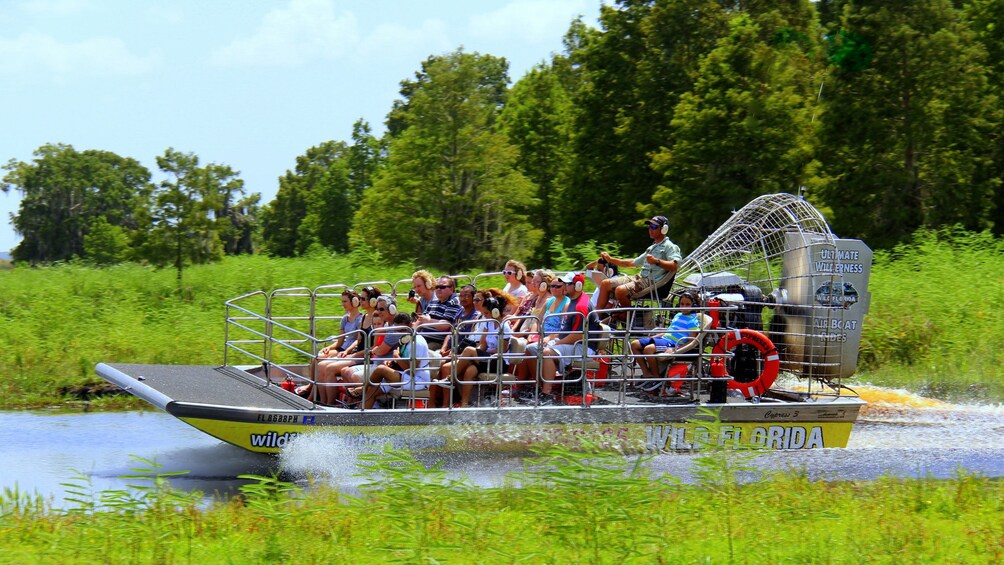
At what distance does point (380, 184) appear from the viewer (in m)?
30.0

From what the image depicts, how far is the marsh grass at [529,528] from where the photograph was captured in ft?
23.1

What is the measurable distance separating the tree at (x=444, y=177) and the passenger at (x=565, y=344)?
55.1 feet

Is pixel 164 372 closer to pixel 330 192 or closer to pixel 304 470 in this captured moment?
pixel 304 470

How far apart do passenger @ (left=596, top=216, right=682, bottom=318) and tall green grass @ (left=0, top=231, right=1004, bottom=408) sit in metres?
6.79

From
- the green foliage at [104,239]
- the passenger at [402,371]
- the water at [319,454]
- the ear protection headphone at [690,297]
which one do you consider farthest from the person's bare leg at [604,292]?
the green foliage at [104,239]

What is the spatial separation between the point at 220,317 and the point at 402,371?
11842 mm

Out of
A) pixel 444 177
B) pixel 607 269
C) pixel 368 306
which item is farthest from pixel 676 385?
pixel 444 177

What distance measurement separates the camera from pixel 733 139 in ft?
103

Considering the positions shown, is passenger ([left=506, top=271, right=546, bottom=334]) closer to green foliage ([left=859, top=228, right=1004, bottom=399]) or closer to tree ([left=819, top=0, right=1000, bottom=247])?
green foliage ([left=859, top=228, right=1004, bottom=399])

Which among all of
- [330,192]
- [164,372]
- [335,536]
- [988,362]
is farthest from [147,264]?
[330,192]

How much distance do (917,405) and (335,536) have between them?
11331mm

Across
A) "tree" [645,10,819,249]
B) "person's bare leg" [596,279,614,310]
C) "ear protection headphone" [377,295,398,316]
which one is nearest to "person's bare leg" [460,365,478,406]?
"ear protection headphone" [377,295,398,316]

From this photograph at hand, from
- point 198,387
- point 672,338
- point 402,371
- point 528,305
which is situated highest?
point 528,305

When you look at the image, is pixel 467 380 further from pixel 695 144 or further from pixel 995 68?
pixel 995 68
